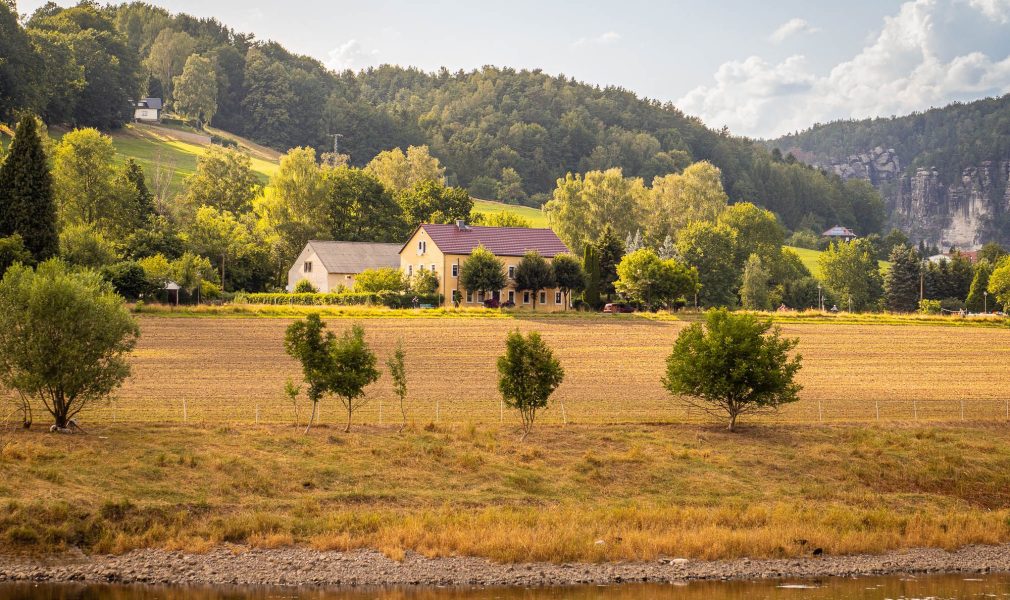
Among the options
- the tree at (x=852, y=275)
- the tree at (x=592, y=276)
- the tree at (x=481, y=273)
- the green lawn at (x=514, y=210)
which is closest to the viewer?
the tree at (x=481, y=273)

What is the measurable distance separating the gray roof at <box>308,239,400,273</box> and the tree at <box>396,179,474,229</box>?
60.2 feet

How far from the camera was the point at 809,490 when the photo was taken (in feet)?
129

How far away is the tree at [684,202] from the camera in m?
140

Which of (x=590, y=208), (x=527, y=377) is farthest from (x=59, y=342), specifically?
(x=590, y=208)

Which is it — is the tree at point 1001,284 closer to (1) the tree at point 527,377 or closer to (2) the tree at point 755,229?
(2) the tree at point 755,229

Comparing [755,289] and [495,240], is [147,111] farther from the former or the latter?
[755,289]

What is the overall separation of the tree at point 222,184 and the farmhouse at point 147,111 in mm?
55935

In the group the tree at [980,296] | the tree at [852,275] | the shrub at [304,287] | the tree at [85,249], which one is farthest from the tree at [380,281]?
the tree at [980,296]

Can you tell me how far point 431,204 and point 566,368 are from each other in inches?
2848

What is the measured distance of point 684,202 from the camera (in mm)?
141875

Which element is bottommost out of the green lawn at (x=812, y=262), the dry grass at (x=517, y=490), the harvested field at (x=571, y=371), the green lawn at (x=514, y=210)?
the dry grass at (x=517, y=490)

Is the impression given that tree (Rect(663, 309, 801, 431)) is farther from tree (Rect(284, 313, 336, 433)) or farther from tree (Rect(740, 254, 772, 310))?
tree (Rect(740, 254, 772, 310))

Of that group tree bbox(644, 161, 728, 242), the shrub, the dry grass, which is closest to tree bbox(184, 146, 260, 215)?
the shrub

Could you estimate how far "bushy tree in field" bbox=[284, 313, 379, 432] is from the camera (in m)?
43.7
